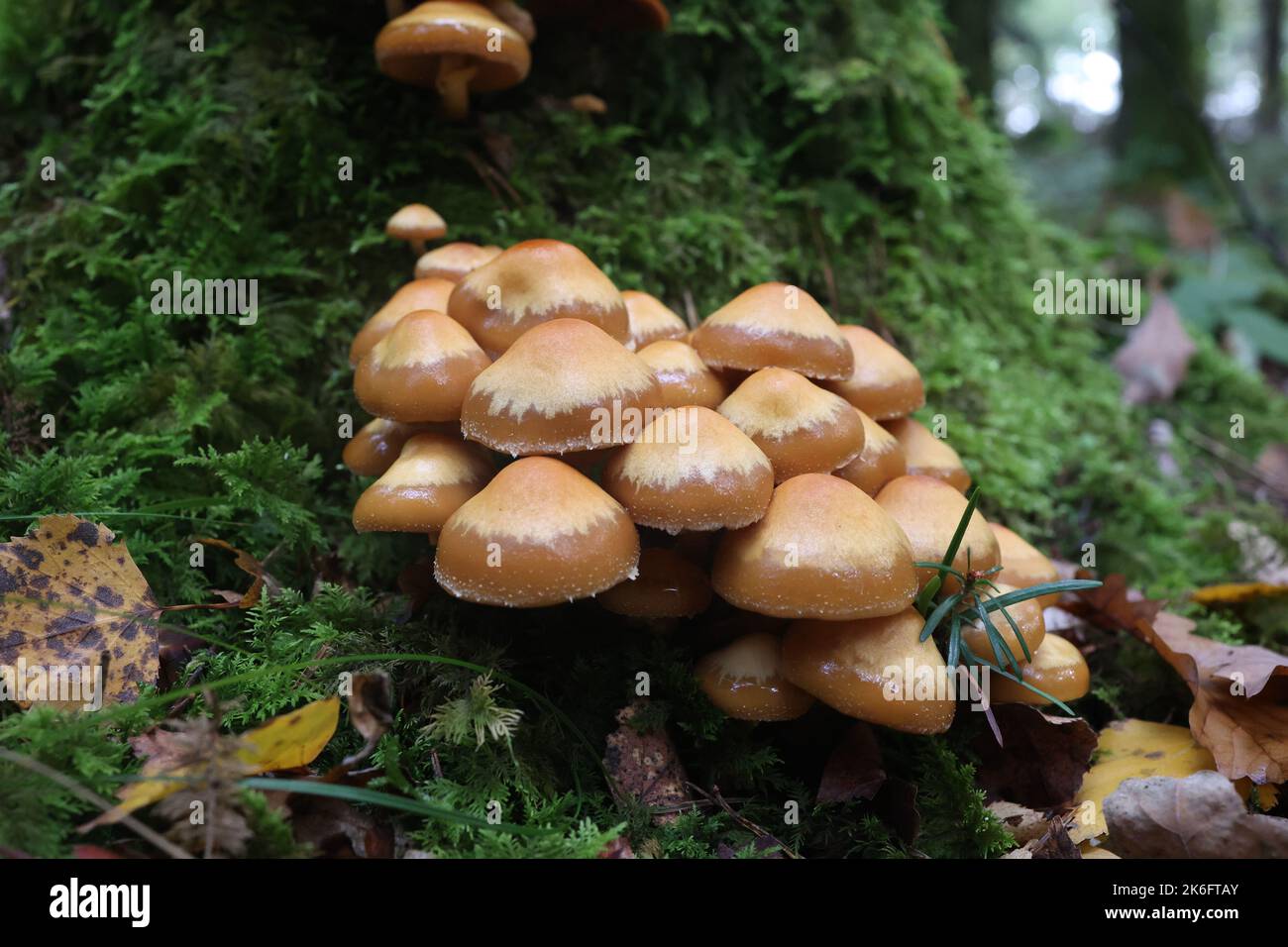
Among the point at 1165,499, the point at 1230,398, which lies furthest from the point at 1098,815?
the point at 1230,398

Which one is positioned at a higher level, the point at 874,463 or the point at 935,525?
the point at 874,463

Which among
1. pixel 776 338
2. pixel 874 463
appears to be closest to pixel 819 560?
pixel 874 463

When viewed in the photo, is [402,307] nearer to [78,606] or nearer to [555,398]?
[555,398]

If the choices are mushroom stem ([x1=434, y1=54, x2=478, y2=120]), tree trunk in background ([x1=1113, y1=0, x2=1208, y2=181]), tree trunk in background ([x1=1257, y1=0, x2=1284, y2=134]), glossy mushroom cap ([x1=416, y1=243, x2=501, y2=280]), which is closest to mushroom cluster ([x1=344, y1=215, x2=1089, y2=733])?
glossy mushroom cap ([x1=416, y1=243, x2=501, y2=280])

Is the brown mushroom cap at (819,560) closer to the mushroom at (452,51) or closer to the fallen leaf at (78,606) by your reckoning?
the fallen leaf at (78,606)

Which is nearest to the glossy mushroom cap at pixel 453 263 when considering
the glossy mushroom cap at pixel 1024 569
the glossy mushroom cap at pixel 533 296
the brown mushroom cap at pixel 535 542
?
the glossy mushroom cap at pixel 533 296

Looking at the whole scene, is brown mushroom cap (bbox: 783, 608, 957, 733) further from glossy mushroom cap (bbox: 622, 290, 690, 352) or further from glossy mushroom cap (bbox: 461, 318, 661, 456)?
glossy mushroom cap (bbox: 622, 290, 690, 352)
